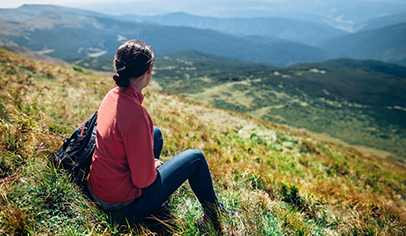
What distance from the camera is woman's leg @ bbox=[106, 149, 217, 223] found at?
2094mm

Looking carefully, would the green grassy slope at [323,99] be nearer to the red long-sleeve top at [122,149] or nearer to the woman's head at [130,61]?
the red long-sleeve top at [122,149]

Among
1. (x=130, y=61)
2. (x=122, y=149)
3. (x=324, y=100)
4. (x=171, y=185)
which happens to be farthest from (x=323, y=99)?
(x=122, y=149)

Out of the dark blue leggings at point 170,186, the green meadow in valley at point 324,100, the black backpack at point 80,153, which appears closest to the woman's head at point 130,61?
the black backpack at point 80,153

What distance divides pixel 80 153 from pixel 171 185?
107 centimetres

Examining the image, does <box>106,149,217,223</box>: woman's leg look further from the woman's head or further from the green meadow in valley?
the green meadow in valley

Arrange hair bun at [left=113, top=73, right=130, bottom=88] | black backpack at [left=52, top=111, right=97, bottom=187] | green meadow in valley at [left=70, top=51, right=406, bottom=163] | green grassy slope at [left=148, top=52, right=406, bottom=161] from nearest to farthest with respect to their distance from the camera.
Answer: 1. hair bun at [left=113, top=73, right=130, bottom=88]
2. black backpack at [left=52, top=111, right=97, bottom=187]
3. green meadow in valley at [left=70, top=51, right=406, bottom=163]
4. green grassy slope at [left=148, top=52, right=406, bottom=161]

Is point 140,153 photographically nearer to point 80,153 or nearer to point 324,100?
point 80,153

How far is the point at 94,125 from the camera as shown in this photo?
211 cm

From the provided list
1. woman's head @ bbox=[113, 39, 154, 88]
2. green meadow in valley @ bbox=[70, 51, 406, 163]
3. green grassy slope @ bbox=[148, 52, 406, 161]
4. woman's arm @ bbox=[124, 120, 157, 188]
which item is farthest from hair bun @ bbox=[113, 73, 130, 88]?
green grassy slope @ bbox=[148, 52, 406, 161]

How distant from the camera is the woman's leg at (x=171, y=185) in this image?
6.87 feet

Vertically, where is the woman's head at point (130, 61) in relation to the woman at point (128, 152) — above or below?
above

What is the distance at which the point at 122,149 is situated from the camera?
1818 mm

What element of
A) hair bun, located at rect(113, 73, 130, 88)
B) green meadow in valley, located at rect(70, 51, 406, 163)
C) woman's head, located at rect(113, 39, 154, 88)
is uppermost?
woman's head, located at rect(113, 39, 154, 88)

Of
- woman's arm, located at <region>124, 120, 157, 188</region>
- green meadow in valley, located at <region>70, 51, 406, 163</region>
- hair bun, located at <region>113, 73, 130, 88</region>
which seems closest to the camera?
woman's arm, located at <region>124, 120, 157, 188</region>
